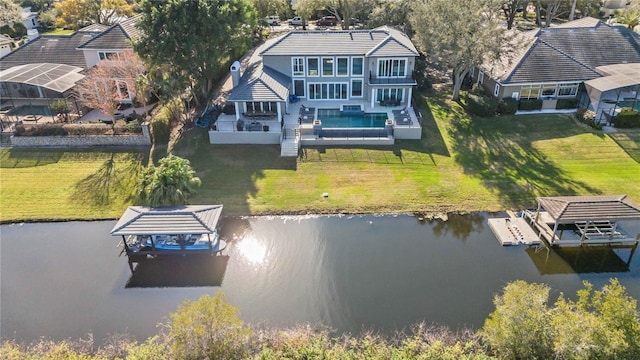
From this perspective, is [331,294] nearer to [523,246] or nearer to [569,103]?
[523,246]

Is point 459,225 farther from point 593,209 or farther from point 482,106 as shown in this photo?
point 482,106

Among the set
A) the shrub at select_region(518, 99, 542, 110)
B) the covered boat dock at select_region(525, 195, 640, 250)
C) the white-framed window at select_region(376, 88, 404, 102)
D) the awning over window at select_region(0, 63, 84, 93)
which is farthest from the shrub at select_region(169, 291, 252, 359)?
the shrub at select_region(518, 99, 542, 110)

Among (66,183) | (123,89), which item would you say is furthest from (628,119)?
(123,89)

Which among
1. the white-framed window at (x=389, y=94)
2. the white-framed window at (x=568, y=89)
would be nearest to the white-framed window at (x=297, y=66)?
the white-framed window at (x=389, y=94)

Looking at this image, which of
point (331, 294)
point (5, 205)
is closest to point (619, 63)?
point (331, 294)

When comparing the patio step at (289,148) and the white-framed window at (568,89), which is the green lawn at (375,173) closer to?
the patio step at (289,148)

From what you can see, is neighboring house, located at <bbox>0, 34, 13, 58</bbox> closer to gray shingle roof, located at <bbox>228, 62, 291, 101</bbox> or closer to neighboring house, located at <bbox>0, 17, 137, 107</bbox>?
neighboring house, located at <bbox>0, 17, 137, 107</bbox>
